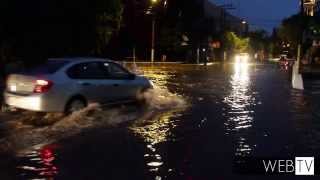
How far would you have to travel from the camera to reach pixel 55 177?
354 inches

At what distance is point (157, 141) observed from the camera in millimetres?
12156

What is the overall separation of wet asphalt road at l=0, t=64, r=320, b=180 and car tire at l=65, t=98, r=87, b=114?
288 millimetres

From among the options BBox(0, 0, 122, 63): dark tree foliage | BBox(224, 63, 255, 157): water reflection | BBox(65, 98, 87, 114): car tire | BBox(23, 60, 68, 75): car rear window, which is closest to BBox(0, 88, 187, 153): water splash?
BBox(65, 98, 87, 114): car tire

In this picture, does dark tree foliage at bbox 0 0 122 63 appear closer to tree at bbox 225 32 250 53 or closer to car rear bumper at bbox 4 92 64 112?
car rear bumper at bbox 4 92 64 112

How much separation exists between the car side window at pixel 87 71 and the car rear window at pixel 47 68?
0.27 m

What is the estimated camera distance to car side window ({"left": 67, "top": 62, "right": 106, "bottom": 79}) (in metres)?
15.5

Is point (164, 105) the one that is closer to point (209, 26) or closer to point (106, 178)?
point (106, 178)

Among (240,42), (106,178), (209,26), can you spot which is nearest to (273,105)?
(106,178)

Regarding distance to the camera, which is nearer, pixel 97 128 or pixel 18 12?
pixel 97 128

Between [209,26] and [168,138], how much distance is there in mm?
79229

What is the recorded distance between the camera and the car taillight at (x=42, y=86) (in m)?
14.6

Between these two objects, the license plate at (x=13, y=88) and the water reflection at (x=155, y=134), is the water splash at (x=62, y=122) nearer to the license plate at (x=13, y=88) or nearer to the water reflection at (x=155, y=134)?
the water reflection at (x=155, y=134)

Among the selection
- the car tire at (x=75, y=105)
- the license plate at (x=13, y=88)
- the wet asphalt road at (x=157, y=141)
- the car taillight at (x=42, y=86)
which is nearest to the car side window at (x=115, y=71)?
the wet asphalt road at (x=157, y=141)

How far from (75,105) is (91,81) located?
2.53 feet
